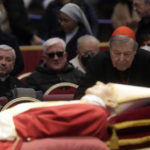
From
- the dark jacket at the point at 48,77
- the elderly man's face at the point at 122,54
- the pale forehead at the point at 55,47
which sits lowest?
the dark jacket at the point at 48,77

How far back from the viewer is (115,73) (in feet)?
19.0

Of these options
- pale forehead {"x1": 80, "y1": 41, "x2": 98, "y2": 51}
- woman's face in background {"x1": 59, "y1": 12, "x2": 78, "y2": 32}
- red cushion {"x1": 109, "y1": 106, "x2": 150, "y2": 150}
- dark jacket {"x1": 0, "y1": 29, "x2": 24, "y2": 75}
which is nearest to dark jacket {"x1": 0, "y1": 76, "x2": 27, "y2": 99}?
dark jacket {"x1": 0, "y1": 29, "x2": 24, "y2": 75}

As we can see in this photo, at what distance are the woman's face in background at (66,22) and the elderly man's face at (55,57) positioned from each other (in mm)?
825

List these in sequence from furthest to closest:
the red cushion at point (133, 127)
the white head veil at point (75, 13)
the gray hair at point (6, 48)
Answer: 1. the white head veil at point (75, 13)
2. the gray hair at point (6, 48)
3. the red cushion at point (133, 127)

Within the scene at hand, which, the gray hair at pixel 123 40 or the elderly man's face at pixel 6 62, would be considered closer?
the gray hair at pixel 123 40

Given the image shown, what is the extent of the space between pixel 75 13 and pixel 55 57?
1022 mm

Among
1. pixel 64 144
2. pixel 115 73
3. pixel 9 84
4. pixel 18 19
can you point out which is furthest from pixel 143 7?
pixel 64 144

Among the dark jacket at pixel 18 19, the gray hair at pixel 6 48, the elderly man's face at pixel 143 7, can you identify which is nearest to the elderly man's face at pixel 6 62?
the gray hair at pixel 6 48

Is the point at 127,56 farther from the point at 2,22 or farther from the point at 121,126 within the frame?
the point at 2,22

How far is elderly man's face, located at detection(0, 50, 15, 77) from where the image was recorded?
6566mm

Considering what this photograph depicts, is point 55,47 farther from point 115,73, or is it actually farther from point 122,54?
point 122,54

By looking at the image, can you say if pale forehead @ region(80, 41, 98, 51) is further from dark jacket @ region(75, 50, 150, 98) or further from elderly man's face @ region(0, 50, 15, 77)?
dark jacket @ region(75, 50, 150, 98)

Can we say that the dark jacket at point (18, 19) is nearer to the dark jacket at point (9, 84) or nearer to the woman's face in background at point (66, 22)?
the woman's face in background at point (66, 22)

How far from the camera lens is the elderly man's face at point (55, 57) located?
7076mm
